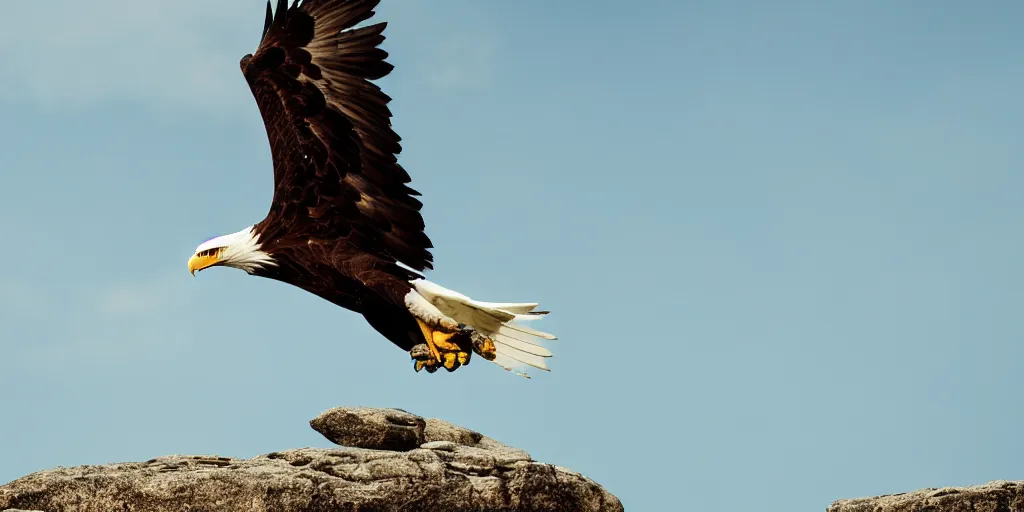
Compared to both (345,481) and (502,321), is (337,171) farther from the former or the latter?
(345,481)

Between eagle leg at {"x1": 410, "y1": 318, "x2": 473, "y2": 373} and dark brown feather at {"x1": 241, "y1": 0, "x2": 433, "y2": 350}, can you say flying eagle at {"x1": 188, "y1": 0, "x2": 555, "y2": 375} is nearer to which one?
dark brown feather at {"x1": 241, "y1": 0, "x2": 433, "y2": 350}

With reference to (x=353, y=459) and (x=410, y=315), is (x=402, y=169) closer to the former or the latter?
(x=410, y=315)

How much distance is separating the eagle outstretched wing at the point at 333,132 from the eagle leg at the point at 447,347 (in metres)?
0.89

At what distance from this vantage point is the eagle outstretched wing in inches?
413

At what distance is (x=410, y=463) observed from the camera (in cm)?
1030

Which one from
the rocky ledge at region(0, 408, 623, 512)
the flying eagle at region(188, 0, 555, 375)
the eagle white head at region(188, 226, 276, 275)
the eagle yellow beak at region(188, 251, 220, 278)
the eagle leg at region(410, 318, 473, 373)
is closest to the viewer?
the rocky ledge at region(0, 408, 623, 512)

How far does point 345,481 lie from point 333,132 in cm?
280

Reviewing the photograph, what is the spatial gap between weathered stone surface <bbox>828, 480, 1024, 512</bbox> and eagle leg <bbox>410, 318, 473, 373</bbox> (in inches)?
140

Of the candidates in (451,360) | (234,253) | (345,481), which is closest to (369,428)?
(345,481)

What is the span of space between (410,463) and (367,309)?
1317 millimetres

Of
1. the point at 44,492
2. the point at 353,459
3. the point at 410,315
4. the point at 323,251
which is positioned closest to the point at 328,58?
the point at 323,251

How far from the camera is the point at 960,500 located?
1049 centimetres

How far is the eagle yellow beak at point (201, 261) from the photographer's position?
437 inches

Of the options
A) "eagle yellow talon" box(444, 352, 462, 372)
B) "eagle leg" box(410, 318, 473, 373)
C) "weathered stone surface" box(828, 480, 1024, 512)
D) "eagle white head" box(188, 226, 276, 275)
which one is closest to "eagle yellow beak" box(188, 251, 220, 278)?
"eagle white head" box(188, 226, 276, 275)
